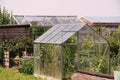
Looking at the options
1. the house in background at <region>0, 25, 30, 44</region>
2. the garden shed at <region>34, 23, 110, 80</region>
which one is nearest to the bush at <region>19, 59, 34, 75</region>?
the garden shed at <region>34, 23, 110, 80</region>

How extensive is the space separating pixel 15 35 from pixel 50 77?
10977mm

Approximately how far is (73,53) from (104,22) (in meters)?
18.6

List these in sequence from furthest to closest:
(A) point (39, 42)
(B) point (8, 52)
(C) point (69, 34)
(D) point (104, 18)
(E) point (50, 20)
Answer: (D) point (104, 18), (E) point (50, 20), (B) point (8, 52), (A) point (39, 42), (C) point (69, 34)

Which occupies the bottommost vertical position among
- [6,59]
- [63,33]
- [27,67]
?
[27,67]

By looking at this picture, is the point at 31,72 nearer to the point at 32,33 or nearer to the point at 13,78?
the point at 13,78

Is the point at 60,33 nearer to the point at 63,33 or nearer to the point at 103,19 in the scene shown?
the point at 63,33

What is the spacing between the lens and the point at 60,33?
18.5m

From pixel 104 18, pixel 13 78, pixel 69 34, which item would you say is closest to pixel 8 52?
pixel 13 78

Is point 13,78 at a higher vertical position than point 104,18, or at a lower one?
lower

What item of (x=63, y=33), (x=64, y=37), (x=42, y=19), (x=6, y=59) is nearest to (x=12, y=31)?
(x=42, y=19)

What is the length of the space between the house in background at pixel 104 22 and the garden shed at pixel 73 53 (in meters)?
15.5

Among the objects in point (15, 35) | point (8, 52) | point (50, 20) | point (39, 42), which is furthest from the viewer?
point (50, 20)

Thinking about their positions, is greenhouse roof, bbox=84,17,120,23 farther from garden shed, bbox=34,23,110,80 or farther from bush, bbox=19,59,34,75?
garden shed, bbox=34,23,110,80

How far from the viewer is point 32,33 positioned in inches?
1136
